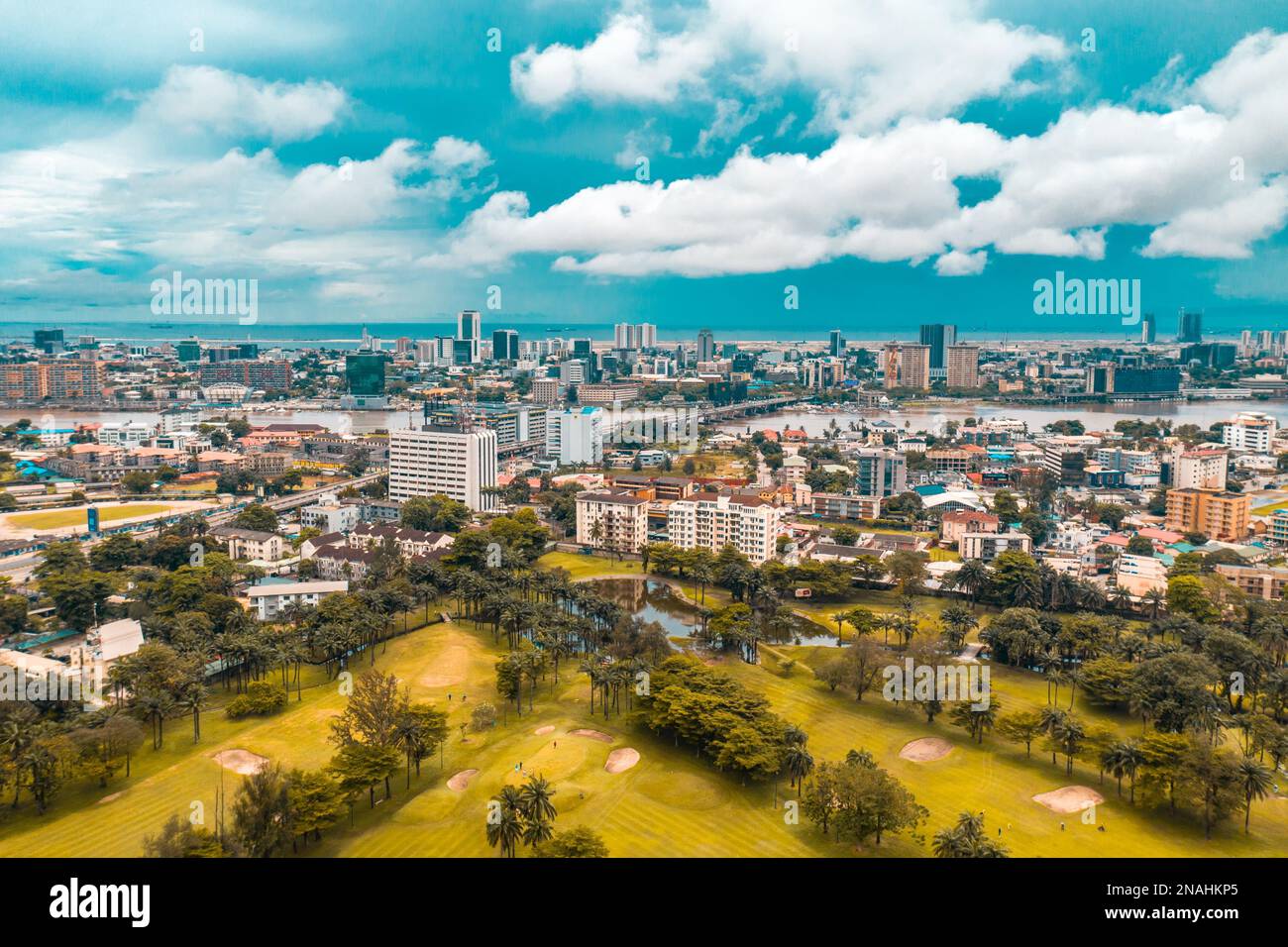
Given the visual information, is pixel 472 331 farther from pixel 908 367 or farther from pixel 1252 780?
pixel 1252 780

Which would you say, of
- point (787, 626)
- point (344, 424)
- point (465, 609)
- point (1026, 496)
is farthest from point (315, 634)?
point (344, 424)

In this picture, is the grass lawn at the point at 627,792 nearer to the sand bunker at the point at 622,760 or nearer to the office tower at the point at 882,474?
the sand bunker at the point at 622,760

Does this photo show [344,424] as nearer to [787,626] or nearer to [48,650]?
[48,650]

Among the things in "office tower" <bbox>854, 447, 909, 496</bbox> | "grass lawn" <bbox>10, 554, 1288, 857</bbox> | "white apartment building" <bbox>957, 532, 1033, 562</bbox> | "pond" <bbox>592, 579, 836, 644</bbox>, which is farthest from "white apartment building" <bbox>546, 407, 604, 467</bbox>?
"grass lawn" <bbox>10, 554, 1288, 857</bbox>

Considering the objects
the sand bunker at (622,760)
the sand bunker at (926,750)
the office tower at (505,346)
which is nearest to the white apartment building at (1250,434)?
the sand bunker at (926,750)

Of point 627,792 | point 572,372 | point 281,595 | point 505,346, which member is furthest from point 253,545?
point 505,346
